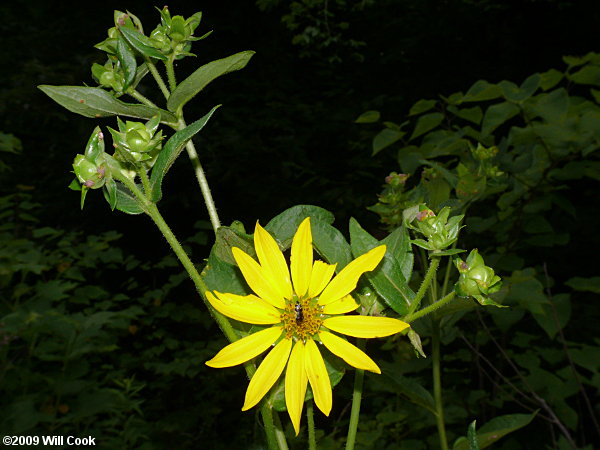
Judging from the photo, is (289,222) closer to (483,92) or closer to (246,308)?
(246,308)

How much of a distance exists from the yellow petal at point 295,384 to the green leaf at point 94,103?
0.81ft

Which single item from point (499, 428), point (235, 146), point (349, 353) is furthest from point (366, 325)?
point (235, 146)

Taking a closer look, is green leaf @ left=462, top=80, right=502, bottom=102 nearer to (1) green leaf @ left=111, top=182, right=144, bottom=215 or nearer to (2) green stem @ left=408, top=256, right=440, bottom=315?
(2) green stem @ left=408, top=256, right=440, bottom=315

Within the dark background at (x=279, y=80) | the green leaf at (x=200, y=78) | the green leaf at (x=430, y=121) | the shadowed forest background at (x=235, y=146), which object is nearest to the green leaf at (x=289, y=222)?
the green leaf at (x=200, y=78)

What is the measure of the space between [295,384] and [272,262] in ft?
0.34

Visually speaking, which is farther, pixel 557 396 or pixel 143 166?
pixel 557 396

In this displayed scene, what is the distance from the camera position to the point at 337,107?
429 cm

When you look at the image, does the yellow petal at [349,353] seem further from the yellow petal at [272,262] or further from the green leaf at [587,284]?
the green leaf at [587,284]

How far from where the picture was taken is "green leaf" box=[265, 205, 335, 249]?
500 millimetres

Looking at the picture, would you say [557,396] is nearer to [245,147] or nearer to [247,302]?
[247,302]

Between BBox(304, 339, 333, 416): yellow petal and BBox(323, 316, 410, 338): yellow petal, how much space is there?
0.03 m

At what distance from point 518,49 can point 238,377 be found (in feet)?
11.1

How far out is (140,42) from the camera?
49cm

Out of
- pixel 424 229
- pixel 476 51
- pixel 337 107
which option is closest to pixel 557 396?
pixel 424 229
